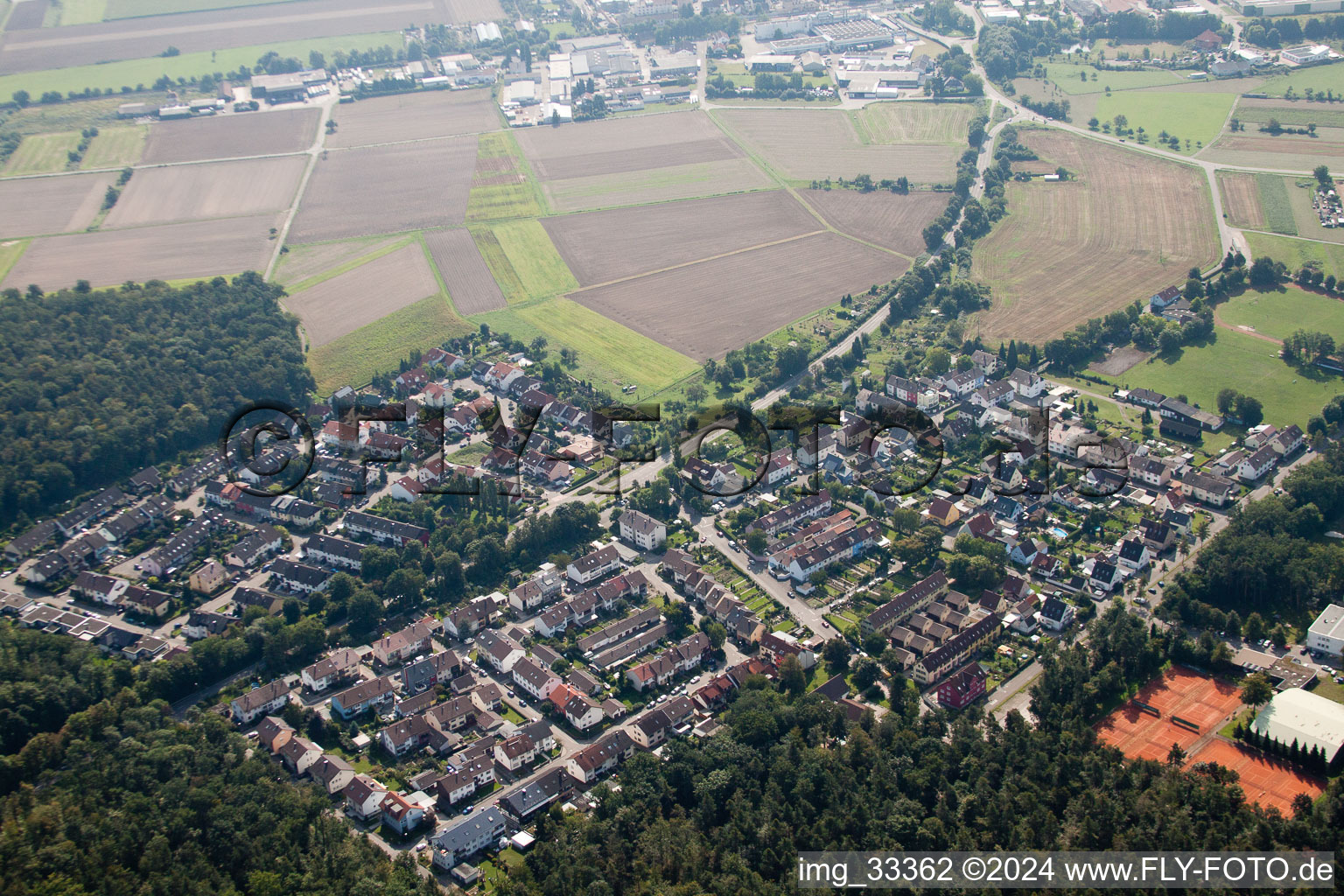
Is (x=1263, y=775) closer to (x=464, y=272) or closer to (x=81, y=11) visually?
(x=464, y=272)

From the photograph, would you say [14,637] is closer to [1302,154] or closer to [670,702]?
[670,702]

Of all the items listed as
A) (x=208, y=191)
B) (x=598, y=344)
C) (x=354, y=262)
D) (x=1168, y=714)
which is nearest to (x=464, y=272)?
(x=354, y=262)

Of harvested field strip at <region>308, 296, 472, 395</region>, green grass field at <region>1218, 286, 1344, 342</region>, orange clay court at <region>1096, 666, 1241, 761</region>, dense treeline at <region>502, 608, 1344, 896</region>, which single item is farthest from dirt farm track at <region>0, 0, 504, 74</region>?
orange clay court at <region>1096, 666, 1241, 761</region>

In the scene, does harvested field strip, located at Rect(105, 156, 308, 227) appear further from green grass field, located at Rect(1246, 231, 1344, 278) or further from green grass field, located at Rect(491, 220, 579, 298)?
green grass field, located at Rect(1246, 231, 1344, 278)

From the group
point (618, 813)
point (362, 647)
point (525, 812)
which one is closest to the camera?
point (618, 813)

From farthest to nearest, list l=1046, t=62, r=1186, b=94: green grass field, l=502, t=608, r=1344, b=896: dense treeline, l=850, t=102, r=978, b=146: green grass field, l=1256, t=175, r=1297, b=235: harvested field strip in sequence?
l=1046, t=62, r=1186, b=94: green grass field
l=850, t=102, r=978, b=146: green grass field
l=1256, t=175, r=1297, b=235: harvested field strip
l=502, t=608, r=1344, b=896: dense treeline

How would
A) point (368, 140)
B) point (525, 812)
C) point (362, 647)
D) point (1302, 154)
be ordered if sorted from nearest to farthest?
point (525, 812)
point (362, 647)
point (1302, 154)
point (368, 140)

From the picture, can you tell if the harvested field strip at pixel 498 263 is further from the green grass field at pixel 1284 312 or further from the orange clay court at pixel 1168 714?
the orange clay court at pixel 1168 714

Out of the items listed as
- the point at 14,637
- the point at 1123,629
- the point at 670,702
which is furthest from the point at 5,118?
the point at 1123,629
